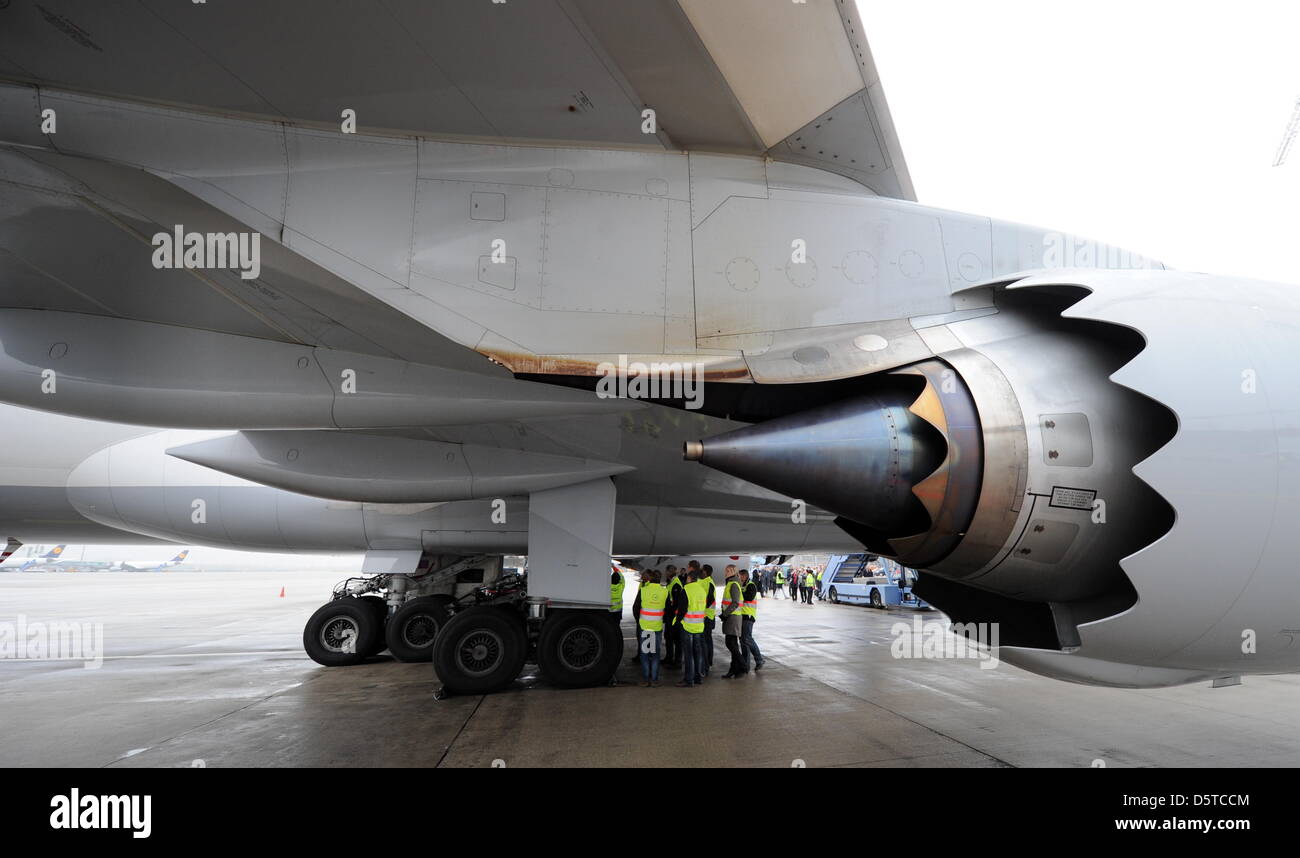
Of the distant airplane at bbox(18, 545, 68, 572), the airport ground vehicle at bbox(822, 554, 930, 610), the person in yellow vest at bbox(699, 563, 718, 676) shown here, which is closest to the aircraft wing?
the person in yellow vest at bbox(699, 563, 718, 676)

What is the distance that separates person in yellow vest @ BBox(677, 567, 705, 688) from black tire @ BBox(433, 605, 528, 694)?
6.05ft

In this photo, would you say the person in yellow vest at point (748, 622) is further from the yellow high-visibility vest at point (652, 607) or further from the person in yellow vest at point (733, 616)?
the yellow high-visibility vest at point (652, 607)

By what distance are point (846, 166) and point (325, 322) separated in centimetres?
322

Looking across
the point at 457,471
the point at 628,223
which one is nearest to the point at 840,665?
the point at 457,471

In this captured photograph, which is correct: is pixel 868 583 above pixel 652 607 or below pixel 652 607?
below

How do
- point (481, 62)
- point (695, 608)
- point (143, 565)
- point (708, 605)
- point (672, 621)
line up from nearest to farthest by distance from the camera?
point (481, 62)
point (695, 608)
point (708, 605)
point (672, 621)
point (143, 565)

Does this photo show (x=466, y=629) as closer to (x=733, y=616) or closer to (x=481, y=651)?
(x=481, y=651)

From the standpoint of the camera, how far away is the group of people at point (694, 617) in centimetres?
723

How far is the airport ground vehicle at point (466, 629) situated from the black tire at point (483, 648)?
1 centimetres

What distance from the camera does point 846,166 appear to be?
3920 millimetres

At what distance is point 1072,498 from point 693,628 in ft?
16.7

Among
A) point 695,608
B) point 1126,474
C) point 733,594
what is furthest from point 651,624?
point 1126,474

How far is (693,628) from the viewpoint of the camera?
7.27 metres
